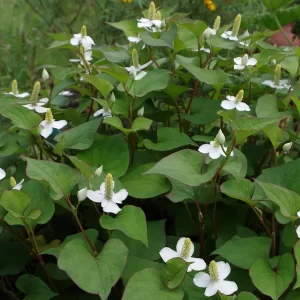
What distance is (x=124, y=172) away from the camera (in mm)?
1097

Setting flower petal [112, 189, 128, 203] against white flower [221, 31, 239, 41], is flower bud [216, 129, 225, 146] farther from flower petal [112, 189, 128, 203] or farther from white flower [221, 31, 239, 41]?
white flower [221, 31, 239, 41]

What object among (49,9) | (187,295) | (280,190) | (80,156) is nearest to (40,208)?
(80,156)

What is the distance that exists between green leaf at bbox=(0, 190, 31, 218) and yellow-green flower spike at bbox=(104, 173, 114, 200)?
14 cm

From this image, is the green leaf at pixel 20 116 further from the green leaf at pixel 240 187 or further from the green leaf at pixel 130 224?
the green leaf at pixel 240 187

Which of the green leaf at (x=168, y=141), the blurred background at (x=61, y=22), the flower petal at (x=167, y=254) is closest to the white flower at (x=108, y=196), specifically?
the flower petal at (x=167, y=254)

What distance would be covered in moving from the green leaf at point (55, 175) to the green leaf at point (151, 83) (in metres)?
0.28

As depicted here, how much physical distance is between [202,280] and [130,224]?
0.54 feet

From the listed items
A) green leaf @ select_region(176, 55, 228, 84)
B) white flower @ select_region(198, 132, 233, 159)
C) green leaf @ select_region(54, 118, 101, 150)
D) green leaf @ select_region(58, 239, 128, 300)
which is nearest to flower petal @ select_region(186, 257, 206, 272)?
green leaf @ select_region(58, 239, 128, 300)

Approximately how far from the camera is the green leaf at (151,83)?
46.5 inches

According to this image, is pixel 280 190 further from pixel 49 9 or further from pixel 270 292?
pixel 49 9

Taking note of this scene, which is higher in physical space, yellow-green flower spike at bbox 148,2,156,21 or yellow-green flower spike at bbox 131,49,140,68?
yellow-green flower spike at bbox 148,2,156,21

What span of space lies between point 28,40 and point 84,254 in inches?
102

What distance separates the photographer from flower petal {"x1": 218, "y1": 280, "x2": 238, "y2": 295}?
87 centimetres

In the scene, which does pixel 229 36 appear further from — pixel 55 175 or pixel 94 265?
pixel 94 265
